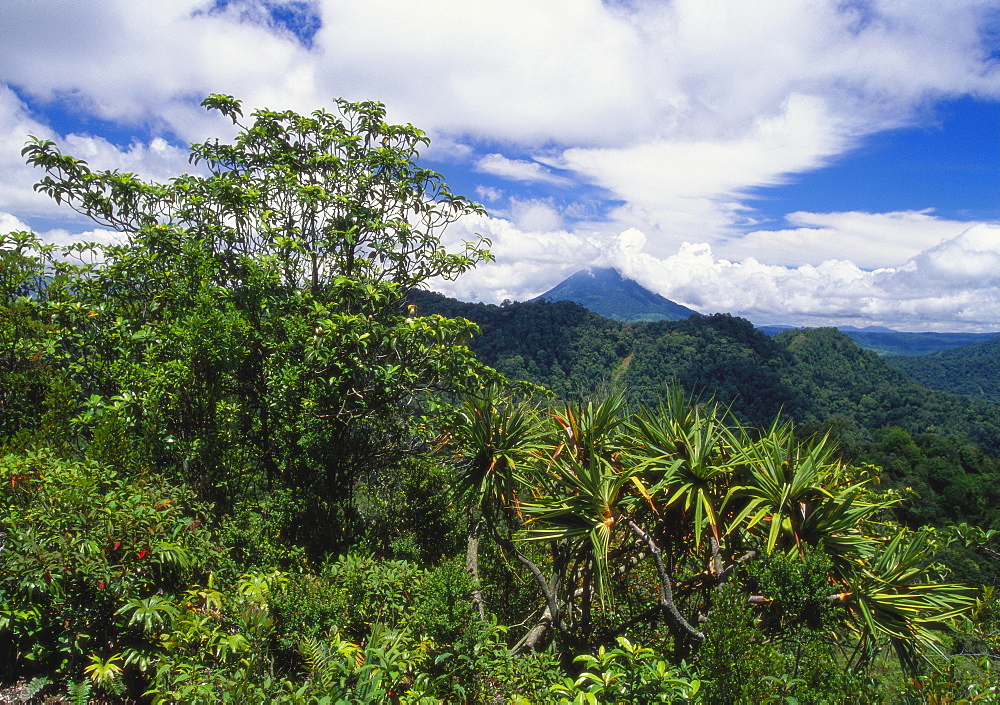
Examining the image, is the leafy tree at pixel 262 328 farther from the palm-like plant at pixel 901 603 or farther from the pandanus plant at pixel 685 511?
the palm-like plant at pixel 901 603

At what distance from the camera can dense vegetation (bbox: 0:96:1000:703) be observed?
115 inches

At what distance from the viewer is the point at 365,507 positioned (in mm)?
6438

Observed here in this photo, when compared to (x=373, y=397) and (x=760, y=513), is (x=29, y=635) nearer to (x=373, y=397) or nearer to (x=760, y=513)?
(x=373, y=397)

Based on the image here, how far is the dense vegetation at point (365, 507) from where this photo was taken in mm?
2922

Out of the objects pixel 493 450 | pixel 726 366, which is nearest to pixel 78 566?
pixel 493 450

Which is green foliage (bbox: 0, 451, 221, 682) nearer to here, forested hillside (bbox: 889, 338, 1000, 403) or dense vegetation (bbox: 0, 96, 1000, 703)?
dense vegetation (bbox: 0, 96, 1000, 703)

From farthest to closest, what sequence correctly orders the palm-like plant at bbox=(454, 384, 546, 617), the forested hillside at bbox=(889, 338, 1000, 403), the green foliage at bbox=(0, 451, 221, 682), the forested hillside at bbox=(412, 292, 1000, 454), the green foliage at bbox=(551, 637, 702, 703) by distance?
the forested hillside at bbox=(889, 338, 1000, 403) → the forested hillside at bbox=(412, 292, 1000, 454) → the palm-like plant at bbox=(454, 384, 546, 617) → the green foliage at bbox=(0, 451, 221, 682) → the green foliage at bbox=(551, 637, 702, 703)

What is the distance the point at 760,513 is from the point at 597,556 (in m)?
1.06

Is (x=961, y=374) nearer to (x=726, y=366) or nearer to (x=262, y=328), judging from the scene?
(x=726, y=366)

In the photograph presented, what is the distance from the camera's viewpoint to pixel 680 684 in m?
2.45

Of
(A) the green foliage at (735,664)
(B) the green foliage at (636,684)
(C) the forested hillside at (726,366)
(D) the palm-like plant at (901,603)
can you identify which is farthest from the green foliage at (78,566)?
(C) the forested hillside at (726,366)

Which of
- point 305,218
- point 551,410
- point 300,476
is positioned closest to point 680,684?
point 551,410

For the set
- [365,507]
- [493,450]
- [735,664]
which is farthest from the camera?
[365,507]

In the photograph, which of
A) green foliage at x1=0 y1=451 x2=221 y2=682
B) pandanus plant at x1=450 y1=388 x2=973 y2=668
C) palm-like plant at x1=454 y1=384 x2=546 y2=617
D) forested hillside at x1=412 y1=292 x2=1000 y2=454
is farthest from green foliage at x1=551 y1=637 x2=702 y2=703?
forested hillside at x1=412 y1=292 x2=1000 y2=454
